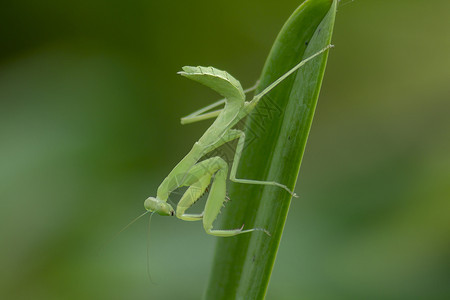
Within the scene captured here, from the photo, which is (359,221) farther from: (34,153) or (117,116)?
(34,153)

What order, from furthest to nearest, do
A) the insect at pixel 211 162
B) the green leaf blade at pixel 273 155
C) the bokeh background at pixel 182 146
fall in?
→ 1. the bokeh background at pixel 182 146
2. the insect at pixel 211 162
3. the green leaf blade at pixel 273 155

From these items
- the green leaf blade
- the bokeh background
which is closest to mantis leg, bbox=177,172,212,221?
the bokeh background

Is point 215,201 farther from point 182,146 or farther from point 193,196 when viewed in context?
point 182,146

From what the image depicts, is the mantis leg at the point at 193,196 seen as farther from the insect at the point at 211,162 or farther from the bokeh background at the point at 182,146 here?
the bokeh background at the point at 182,146

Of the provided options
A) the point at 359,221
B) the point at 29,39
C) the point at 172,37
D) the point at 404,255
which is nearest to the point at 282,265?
the point at 359,221

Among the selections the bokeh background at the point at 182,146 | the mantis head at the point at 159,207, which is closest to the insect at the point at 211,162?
the mantis head at the point at 159,207
